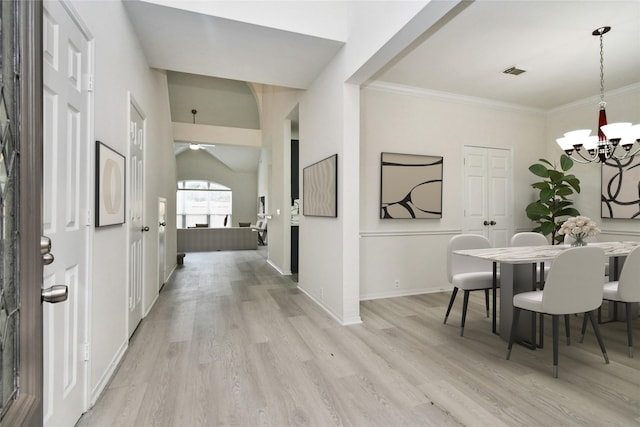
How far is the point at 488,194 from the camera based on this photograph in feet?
14.8

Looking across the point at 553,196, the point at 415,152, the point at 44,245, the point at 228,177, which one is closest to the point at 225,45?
the point at 415,152

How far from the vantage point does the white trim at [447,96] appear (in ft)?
12.7

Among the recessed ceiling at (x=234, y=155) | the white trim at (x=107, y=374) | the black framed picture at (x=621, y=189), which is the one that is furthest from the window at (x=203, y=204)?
the black framed picture at (x=621, y=189)

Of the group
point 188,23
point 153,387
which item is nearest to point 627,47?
point 188,23

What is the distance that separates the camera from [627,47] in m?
3.04

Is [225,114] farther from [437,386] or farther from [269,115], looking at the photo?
[437,386]

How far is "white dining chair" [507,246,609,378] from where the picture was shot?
6.42 ft

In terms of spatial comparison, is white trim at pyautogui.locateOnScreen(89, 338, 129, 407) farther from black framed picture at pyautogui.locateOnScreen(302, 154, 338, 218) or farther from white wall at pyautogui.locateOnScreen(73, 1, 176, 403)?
black framed picture at pyautogui.locateOnScreen(302, 154, 338, 218)

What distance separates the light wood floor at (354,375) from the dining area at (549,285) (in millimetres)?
147

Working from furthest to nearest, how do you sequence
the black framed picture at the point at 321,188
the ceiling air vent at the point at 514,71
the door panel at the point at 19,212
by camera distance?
the ceiling air vent at the point at 514,71 < the black framed picture at the point at 321,188 < the door panel at the point at 19,212

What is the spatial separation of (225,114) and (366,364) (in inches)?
305

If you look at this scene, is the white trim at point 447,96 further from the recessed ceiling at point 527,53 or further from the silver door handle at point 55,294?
the silver door handle at point 55,294

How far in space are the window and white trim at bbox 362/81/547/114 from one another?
961 cm

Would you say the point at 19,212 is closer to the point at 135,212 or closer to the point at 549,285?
the point at 135,212
